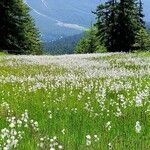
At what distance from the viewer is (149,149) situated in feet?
22.0

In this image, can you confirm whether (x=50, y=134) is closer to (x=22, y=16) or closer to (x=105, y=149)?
(x=105, y=149)

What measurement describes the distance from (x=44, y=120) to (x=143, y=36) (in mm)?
59197

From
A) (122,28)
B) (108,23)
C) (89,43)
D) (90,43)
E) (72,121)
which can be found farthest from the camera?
(89,43)

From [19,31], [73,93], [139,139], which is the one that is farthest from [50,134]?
[19,31]

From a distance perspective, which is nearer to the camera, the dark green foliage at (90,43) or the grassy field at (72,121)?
the grassy field at (72,121)

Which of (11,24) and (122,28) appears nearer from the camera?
(11,24)

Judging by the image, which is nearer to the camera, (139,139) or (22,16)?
(139,139)

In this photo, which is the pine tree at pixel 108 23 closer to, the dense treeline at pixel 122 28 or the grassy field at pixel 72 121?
the dense treeline at pixel 122 28

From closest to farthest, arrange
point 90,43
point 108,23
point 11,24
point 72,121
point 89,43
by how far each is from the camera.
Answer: point 72,121 → point 11,24 → point 108,23 → point 90,43 → point 89,43

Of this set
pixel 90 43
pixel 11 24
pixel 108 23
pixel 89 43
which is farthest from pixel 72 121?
pixel 89 43

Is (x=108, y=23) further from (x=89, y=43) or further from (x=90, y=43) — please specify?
(x=89, y=43)

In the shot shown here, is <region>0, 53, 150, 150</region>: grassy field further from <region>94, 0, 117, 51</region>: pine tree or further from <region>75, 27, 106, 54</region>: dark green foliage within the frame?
<region>75, 27, 106, 54</region>: dark green foliage

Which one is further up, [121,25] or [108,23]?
[108,23]

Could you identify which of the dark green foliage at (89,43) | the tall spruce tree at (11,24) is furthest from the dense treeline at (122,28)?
the dark green foliage at (89,43)
